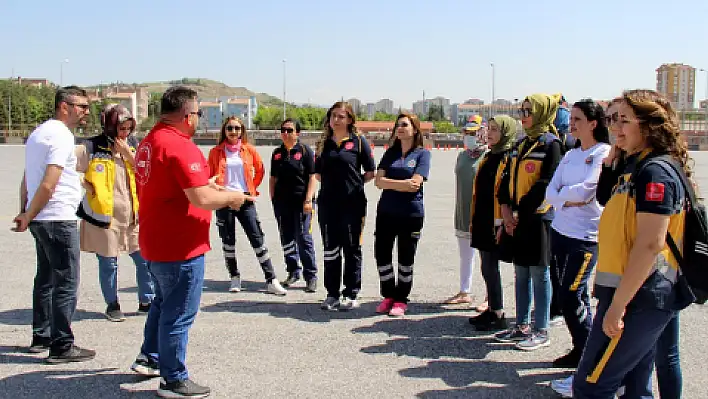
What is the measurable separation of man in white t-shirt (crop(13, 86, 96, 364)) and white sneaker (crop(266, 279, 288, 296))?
242 centimetres

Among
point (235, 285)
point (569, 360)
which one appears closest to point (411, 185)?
point (569, 360)

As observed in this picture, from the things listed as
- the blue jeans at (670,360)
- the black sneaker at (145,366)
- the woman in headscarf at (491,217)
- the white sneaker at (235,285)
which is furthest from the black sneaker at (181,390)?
the white sneaker at (235,285)

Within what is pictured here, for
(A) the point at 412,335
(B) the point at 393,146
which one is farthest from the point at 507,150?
(A) the point at 412,335

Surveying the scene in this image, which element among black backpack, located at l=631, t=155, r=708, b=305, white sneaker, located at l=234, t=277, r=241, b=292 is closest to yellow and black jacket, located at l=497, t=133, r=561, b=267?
black backpack, located at l=631, t=155, r=708, b=305

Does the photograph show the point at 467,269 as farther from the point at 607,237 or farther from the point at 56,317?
the point at 56,317

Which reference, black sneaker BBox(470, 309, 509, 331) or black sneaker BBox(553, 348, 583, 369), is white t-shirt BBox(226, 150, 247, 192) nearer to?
black sneaker BBox(470, 309, 509, 331)

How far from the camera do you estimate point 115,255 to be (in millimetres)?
5973

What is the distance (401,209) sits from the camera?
20.5 ft

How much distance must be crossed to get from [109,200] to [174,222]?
2220 mm

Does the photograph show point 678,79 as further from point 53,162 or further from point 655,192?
point 53,162

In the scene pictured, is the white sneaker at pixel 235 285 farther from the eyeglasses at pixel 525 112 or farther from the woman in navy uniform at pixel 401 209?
the eyeglasses at pixel 525 112

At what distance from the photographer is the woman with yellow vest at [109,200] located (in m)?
5.92

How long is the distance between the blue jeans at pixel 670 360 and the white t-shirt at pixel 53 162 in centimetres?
412

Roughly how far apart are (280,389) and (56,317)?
1.88 meters
